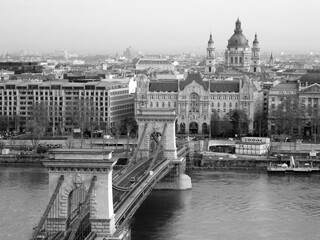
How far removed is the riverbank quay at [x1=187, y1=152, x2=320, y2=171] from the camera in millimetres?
30562

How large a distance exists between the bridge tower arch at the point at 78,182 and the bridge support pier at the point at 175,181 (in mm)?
9977

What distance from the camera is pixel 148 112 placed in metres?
27.6

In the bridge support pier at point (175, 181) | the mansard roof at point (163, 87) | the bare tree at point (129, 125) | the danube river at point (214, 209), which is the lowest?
the danube river at point (214, 209)

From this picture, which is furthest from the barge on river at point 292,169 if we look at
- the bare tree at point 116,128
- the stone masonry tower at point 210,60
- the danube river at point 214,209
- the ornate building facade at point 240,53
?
the ornate building facade at point 240,53

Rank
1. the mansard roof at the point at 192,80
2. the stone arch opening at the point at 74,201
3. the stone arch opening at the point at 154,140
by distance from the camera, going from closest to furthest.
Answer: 1. the stone arch opening at the point at 74,201
2. the stone arch opening at the point at 154,140
3. the mansard roof at the point at 192,80

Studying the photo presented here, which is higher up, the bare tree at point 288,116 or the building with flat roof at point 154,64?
the building with flat roof at point 154,64

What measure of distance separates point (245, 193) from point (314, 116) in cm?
1322

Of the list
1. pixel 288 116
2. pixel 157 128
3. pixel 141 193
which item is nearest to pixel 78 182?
pixel 141 193

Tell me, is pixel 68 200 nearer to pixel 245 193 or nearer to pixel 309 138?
pixel 245 193

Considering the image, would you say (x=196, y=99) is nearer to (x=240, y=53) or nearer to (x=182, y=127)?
(x=182, y=127)

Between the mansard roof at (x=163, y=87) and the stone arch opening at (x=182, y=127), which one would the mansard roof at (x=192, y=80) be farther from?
the stone arch opening at (x=182, y=127)

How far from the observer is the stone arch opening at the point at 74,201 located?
15727 millimetres

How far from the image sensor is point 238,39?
53.3m

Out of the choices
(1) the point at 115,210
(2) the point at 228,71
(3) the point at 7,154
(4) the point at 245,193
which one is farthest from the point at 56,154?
(2) the point at 228,71
